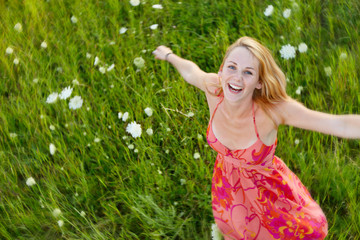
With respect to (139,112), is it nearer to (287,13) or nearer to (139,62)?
(139,62)

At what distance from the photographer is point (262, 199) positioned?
1589mm

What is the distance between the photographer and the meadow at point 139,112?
6.05ft

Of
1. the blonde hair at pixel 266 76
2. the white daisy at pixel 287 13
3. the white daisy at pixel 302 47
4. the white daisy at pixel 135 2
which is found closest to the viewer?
the blonde hair at pixel 266 76

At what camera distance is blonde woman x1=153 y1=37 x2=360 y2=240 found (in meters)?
1.39

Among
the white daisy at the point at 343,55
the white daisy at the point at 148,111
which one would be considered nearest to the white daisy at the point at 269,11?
the white daisy at the point at 343,55

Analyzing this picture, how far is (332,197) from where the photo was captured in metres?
1.79

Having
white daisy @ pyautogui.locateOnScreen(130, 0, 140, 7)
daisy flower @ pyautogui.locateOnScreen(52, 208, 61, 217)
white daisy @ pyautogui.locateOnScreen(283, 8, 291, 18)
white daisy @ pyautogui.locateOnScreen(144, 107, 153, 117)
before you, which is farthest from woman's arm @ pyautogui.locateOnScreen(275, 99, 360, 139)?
white daisy @ pyautogui.locateOnScreen(130, 0, 140, 7)

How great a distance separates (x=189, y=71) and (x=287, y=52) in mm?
636

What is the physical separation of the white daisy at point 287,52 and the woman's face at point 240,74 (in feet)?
2.51

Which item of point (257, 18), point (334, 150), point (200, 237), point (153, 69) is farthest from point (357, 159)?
point (153, 69)

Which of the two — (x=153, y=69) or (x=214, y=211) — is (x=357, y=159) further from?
(x=153, y=69)

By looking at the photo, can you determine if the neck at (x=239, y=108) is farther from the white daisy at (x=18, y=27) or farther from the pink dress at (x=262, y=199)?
the white daisy at (x=18, y=27)

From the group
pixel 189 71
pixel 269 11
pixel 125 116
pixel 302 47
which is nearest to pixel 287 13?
pixel 269 11

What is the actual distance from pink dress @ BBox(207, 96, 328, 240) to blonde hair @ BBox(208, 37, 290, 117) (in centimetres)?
18
